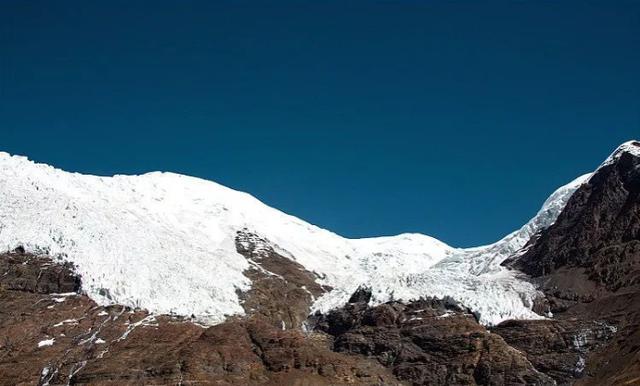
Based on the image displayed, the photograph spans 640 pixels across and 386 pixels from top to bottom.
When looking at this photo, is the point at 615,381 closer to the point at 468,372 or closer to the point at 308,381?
the point at 468,372

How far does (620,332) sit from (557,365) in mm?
17399

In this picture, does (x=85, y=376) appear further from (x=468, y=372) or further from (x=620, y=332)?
(x=620, y=332)

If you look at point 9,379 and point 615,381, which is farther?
point 9,379

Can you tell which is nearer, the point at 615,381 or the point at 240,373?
the point at 615,381

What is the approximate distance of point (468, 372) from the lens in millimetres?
196375

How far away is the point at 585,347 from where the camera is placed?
196 meters

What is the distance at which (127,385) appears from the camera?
187 meters

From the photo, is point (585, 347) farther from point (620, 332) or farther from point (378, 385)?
point (378, 385)

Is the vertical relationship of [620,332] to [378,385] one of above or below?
above

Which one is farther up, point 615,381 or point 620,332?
point 620,332

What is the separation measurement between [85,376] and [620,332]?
434 ft

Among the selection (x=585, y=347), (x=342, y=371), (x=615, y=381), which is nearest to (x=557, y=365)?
(x=585, y=347)

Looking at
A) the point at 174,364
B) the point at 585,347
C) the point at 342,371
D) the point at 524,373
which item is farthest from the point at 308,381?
the point at 585,347

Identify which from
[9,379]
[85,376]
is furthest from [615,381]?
[9,379]
